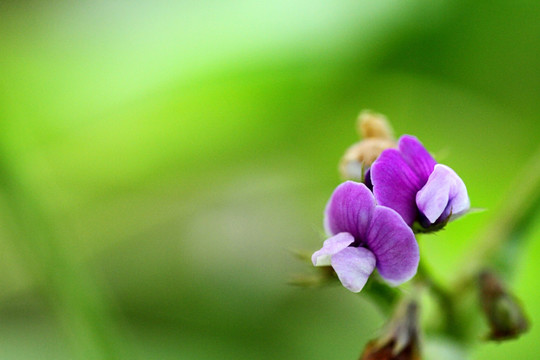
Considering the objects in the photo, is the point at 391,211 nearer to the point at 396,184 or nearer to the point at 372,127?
the point at 396,184

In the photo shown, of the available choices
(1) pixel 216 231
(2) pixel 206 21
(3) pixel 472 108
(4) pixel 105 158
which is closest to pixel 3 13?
(4) pixel 105 158

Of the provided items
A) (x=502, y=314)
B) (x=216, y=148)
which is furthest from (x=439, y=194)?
(x=216, y=148)

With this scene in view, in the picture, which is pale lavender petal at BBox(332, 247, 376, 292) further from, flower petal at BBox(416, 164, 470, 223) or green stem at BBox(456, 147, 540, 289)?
green stem at BBox(456, 147, 540, 289)

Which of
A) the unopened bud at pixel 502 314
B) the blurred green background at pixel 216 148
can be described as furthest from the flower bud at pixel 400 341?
the blurred green background at pixel 216 148

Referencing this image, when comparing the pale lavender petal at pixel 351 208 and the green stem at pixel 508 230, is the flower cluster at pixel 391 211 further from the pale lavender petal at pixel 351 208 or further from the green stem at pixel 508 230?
the green stem at pixel 508 230

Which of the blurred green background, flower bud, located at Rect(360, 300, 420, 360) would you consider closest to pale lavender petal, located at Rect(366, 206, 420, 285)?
flower bud, located at Rect(360, 300, 420, 360)

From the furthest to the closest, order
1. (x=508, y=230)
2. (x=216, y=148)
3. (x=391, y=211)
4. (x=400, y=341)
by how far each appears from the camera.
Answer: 1. (x=216, y=148)
2. (x=508, y=230)
3. (x=400, y=341)
4. (x=391, y=211)
